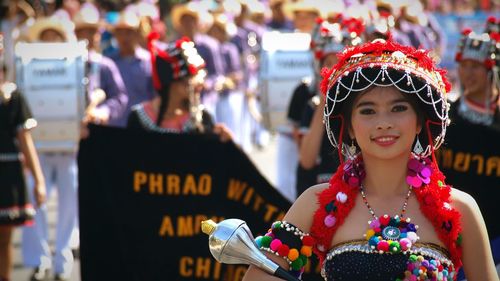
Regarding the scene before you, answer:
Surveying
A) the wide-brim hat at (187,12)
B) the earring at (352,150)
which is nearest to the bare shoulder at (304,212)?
the earring at (352,150)

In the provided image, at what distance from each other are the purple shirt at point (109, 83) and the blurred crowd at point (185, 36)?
1 cm

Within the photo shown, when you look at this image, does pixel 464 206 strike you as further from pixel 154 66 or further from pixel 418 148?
pixel 154 66

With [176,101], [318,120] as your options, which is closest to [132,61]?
[176,101]

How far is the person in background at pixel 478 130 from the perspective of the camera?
6.03 m

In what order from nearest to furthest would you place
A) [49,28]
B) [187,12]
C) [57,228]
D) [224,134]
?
[224,134]
[57,228]
[49,28]
[187,12]

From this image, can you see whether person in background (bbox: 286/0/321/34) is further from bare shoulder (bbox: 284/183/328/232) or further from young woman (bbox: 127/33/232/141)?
bare shoulder (bbox: 284/183/328/232)

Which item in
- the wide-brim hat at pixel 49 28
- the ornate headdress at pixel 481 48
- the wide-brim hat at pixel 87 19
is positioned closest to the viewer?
the ornate headdress at pixel 481 48

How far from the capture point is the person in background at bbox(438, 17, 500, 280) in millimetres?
6027

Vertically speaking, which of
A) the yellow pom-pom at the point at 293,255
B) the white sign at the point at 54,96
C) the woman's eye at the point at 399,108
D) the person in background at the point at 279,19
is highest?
the woman's eye at the point at 399,108

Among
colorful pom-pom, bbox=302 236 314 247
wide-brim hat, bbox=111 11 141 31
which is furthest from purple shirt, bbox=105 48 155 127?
colorful pom-pom, bbox=302 236 314 247

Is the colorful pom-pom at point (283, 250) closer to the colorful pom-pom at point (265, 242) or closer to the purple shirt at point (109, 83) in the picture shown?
the colorful pom-pom at point (265, 242)

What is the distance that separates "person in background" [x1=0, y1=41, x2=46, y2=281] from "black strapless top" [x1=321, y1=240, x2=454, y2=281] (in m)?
4.80

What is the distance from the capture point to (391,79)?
11.6 feet

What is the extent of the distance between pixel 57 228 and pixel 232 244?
6.18 metres
